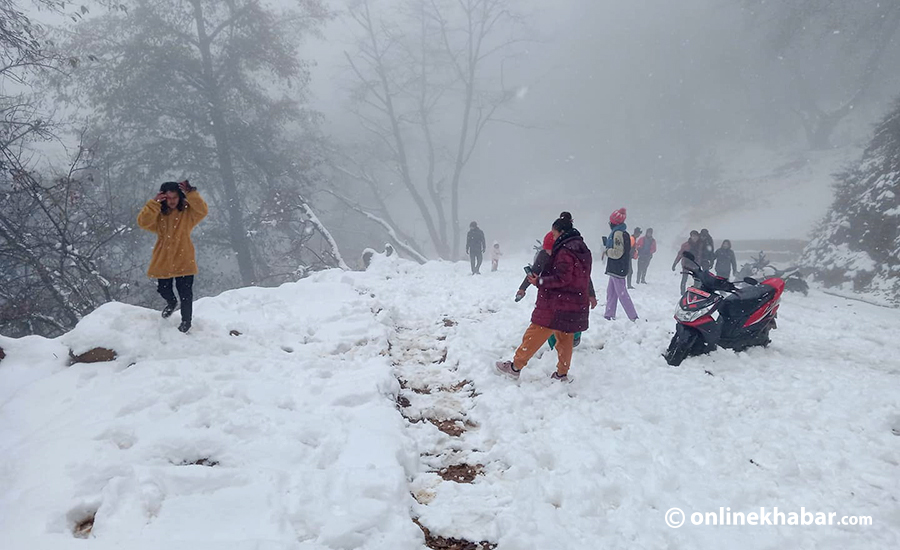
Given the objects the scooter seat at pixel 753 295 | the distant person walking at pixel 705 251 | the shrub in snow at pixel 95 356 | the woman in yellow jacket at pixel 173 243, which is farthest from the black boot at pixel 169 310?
the distant person walking at pixel 705 251

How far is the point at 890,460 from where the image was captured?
354 cm

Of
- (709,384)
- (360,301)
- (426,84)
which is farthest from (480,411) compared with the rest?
(426,84)

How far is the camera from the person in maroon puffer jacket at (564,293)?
197 inches

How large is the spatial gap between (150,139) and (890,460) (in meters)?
18.9

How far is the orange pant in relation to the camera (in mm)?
5168

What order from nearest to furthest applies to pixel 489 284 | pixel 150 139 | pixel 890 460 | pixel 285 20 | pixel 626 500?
pixel 626 500 < pixel 890 460 < pixel 489 284 < pixel 150 139 < pixel 285 20

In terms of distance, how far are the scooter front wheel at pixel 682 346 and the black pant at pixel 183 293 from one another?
6275 millimetres

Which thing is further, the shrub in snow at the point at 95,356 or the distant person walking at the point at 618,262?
the distant person walking at the point at 618,262

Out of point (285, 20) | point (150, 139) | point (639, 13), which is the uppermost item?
point (639, 13)

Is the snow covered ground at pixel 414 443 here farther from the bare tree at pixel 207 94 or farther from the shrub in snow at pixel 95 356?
the bare tree at pixel 207 94

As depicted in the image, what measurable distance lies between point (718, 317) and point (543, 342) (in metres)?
2.81

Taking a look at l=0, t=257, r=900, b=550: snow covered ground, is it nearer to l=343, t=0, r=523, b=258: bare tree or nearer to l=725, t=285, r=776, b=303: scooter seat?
l=725, t=285, r=776, b=303: scooter seat

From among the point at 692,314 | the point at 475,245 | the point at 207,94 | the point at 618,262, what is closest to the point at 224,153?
the point at 207,94

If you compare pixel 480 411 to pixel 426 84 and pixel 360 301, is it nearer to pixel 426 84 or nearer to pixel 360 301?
pixel 360 301
